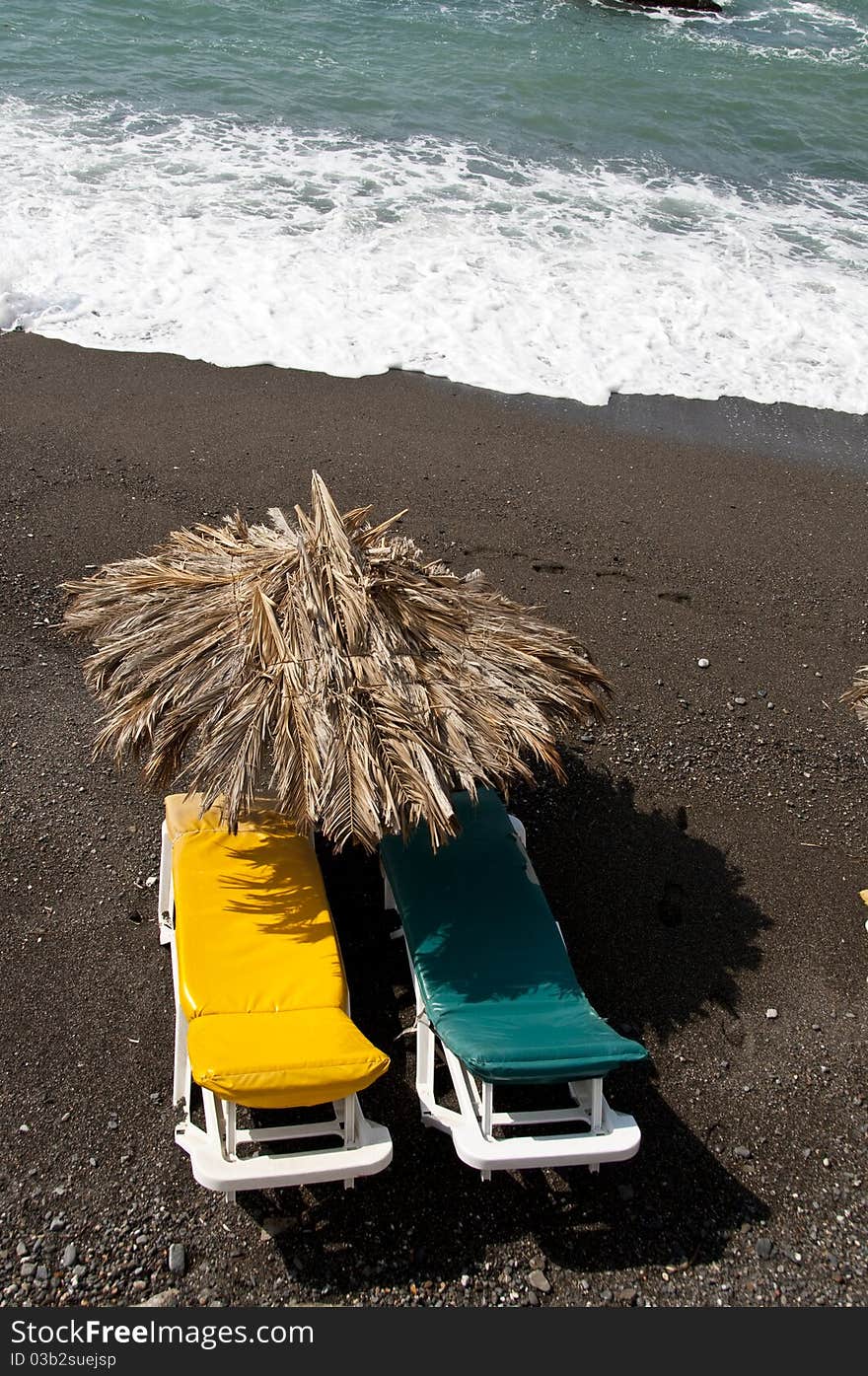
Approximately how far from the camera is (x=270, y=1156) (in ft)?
13.4

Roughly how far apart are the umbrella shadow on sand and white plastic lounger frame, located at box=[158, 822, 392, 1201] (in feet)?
1.10

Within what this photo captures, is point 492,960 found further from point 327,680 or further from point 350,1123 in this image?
point 327,680

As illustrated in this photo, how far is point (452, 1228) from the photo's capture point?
434cm

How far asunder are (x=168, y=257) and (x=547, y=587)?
6953 mm

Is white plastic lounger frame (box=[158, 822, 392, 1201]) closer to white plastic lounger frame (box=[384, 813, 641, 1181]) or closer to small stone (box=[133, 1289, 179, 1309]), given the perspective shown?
white plastic lounger frame (box=[384, 813, 641, 1181])

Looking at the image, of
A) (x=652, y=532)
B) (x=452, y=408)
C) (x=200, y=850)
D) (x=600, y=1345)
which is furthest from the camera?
(x=452, y=408)

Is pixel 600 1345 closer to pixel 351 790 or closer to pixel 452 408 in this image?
pixel 351 790

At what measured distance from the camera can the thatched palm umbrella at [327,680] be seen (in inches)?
184

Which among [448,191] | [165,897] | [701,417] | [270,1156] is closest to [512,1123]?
[270,1156]

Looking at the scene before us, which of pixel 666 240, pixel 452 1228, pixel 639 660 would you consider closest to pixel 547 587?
pixel 639 660

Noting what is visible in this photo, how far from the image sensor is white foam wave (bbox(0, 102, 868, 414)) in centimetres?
1061

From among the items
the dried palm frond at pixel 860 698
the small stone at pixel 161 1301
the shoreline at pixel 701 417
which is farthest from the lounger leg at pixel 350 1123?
the shoreline at pixel 701 417

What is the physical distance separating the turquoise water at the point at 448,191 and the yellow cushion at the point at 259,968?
253 inches

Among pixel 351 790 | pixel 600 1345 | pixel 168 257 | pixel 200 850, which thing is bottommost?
pixel 600 1345
